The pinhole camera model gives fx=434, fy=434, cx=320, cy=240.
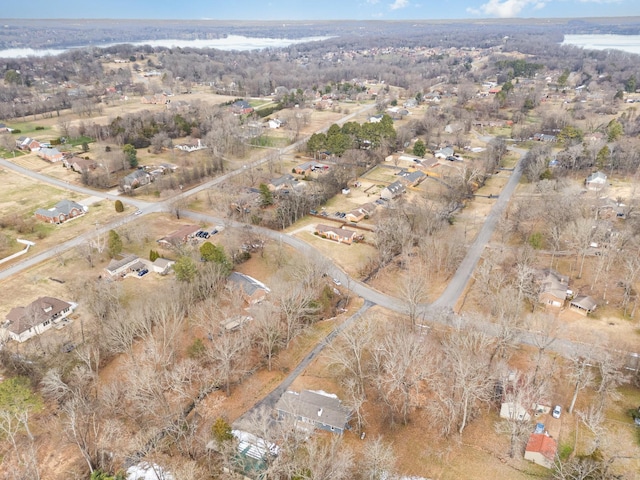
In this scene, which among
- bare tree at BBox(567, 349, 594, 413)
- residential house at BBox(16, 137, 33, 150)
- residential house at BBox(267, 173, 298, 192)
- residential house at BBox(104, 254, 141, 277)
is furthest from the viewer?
residential house at BBox(16, 137, 33, 150)

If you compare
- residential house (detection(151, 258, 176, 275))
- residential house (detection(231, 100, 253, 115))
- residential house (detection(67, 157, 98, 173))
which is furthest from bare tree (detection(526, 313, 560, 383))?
residential house (detection(231, 100, 253, 115))

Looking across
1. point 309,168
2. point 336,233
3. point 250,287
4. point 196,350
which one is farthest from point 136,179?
Result: point 196,350

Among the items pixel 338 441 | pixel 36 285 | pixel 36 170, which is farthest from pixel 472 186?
pixel 36 170

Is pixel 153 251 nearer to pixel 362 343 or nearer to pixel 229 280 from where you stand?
pixel 229 280

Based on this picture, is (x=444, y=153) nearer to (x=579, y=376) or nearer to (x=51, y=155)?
(x=579, y=376)

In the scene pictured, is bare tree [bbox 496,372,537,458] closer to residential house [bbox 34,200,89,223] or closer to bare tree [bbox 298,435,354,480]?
bare tree [bbox 298,435,354,480]

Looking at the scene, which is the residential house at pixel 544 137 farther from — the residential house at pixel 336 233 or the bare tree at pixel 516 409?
the bare tree at pixel 516 409
